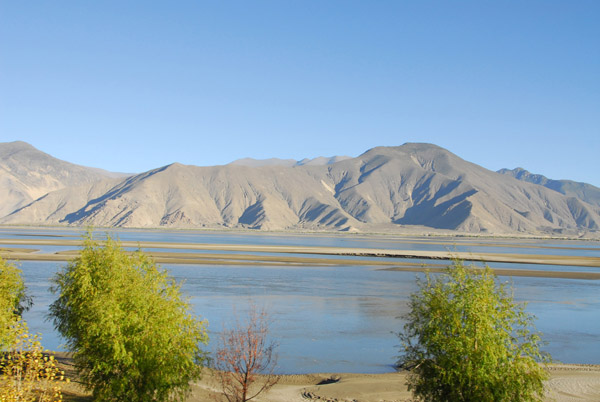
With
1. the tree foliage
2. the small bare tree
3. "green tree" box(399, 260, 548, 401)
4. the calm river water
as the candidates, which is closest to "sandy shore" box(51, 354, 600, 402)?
the small bare tree

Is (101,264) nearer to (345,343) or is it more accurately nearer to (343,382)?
(343,382)

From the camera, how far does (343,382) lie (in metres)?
23.9

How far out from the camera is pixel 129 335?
1941 cm

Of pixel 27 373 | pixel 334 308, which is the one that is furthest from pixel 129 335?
pixel 334 308

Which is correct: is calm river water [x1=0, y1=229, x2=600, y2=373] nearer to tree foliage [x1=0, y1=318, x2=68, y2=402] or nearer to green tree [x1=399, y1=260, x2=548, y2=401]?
green tree [x1=399, y1=260, x2=548, y2=401]

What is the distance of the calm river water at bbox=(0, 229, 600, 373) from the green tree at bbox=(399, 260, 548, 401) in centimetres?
806

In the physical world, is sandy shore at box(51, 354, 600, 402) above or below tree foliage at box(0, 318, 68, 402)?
below

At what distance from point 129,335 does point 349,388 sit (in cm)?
871

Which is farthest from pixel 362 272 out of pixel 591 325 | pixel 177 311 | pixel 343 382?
pixel 177 311

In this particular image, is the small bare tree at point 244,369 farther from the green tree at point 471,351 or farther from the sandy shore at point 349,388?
the green tree at point 471,351

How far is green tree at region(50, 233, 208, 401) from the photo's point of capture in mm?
18938

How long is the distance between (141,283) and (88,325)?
7.43 feet

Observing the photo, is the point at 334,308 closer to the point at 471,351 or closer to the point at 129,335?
the point at 129,335

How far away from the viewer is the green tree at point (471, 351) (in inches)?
697
